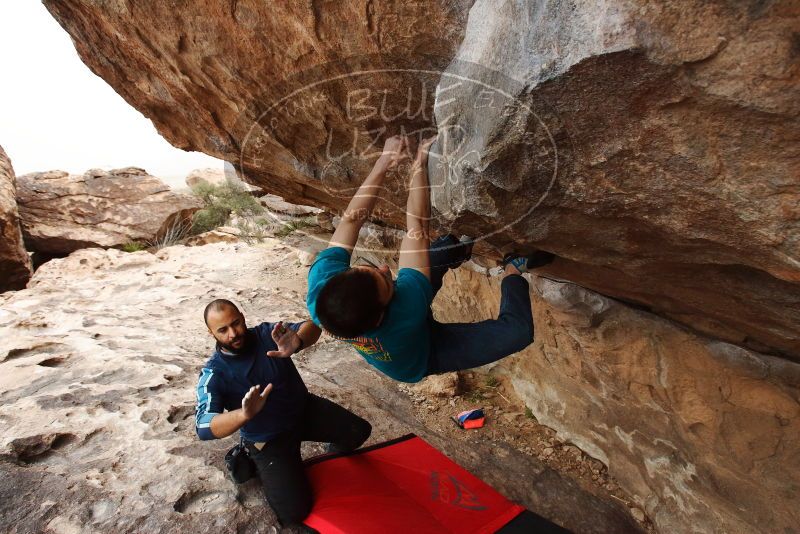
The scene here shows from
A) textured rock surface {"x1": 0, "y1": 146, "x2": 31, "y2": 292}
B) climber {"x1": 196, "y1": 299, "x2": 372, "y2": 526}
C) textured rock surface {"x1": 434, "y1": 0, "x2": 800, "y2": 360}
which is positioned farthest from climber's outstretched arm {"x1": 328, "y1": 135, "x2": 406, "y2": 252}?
textured rock surface {"x1": 0, "y1": 146, "x2": 31, "y2": 292}

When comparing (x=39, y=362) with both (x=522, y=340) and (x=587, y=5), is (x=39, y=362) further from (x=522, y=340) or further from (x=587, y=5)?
(x=587, y=5)

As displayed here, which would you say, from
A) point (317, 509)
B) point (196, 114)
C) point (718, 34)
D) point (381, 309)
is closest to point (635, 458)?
point (317, 509)

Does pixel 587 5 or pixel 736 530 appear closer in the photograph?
pixel 587 5

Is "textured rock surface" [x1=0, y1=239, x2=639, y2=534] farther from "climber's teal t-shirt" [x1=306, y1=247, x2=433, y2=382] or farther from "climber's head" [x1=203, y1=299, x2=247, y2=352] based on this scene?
"climber's teal t-shirt" [x1=306, y1=247, x2=433, y2=382]

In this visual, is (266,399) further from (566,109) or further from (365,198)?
(566,109)

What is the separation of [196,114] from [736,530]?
→ 407cm

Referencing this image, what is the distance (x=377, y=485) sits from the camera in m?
2.75

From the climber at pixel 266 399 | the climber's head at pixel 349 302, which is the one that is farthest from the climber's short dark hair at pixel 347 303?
the climber at pixel 266 399

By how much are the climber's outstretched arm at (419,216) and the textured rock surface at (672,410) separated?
54.0 inches

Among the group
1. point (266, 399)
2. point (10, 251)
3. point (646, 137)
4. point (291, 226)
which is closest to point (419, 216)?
point (646, 137)

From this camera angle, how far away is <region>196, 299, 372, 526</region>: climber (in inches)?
96.0

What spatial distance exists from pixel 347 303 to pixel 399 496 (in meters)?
1.58

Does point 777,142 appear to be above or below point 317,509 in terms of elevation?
above

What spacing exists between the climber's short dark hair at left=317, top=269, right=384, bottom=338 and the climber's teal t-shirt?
182 mm
